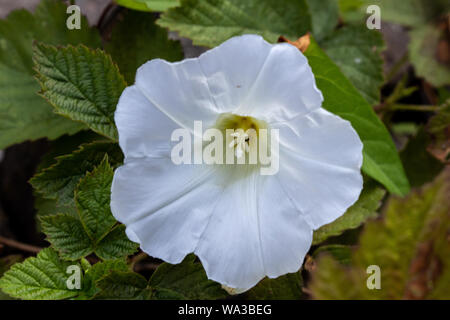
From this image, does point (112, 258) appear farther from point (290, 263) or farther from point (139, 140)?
point (290, 263)

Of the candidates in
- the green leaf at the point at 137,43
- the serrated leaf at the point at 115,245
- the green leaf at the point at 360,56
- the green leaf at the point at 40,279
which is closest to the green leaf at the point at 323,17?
the green leaf at the point at 360,56

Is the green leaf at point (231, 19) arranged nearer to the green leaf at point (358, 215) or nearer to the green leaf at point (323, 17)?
the green leaf at point (323, 17)

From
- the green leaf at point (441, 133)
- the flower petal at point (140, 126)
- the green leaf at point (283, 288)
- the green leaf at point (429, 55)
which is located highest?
the flower petal at point (140, 126)

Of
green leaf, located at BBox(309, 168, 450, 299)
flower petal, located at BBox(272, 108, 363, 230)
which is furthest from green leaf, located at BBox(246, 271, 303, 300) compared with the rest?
green leaf, located at BBox(309, 168, 450, 299)

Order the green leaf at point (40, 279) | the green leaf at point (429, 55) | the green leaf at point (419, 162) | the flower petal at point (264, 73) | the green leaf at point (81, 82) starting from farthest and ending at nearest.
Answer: the green leaf at point (429, 55) < the green leaf at point (419, 162) < the green leaf at point (81, 82) < the green leaf at point (40, 279) < the flower petal at point (264, 73)

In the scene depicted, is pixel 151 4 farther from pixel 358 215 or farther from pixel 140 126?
pixel 358 215

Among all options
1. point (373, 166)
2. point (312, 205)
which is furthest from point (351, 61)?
point (312, 205)

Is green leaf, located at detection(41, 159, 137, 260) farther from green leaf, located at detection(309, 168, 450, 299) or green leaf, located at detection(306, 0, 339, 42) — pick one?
green leaf, located at detection(306, 0, 339, 42)
